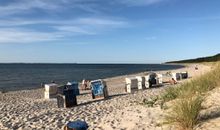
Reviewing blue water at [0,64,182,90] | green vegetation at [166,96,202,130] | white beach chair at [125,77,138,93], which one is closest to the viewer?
green vegetation at [166,96,202,130]

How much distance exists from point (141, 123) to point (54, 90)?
491 inches

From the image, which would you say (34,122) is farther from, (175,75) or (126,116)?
(175,75)

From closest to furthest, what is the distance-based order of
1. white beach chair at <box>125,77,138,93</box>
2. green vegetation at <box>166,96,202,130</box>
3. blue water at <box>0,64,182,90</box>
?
green vegetation at <box>166,96,202,130</box>, white beach chair at <box>125,77,138,93</box>, blue water at <box>0,64,182,90</box>

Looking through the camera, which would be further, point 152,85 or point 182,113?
point 152,85

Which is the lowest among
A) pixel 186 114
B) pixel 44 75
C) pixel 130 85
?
pixel 44 75

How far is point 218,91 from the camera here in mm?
11922

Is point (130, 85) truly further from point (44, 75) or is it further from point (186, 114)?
point (44, 75)

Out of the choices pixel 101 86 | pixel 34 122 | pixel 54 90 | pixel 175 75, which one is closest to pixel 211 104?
pixel 34 122

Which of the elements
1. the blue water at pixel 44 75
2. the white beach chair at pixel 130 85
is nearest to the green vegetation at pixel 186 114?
the white beach chair at pixel 130 85

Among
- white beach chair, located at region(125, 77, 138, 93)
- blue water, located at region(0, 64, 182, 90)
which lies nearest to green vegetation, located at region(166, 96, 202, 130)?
white beach chair, located at region(125, 77, 138, 93)

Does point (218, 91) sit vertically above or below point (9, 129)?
above

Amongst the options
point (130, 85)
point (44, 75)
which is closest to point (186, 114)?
point (130, 85)

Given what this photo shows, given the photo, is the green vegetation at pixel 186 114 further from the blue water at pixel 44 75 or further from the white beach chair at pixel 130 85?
the blue water at pixel 44 75

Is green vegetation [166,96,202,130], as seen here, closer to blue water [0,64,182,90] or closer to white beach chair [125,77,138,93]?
white beach chair [125,77,138,93]
